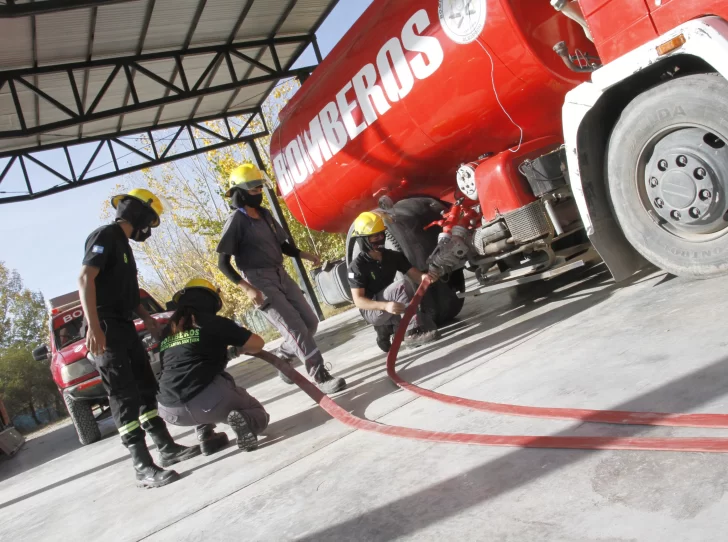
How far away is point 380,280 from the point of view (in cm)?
576

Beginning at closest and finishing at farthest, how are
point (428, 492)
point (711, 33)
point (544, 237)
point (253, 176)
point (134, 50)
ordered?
point (428, 492), point (711, 33), point (544, 237), point (253, 176), point (134, 50)

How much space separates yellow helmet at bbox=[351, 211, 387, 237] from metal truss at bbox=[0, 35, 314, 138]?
5.71 m

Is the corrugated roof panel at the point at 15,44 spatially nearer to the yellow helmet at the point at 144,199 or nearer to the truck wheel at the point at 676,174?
the yellow helmet at the point at 144,199

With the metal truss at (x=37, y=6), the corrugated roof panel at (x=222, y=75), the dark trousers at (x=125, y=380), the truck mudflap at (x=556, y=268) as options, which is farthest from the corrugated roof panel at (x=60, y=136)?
the truck mudflap at (x=556, y=268)

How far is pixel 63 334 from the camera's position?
8281mm

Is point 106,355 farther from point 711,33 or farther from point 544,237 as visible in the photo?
point 711,33

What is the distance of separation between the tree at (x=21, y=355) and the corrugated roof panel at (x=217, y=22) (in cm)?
1729

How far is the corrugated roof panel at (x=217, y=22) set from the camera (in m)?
8.81

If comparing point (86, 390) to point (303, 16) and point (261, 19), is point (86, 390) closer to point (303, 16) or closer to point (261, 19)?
point (261, 19)

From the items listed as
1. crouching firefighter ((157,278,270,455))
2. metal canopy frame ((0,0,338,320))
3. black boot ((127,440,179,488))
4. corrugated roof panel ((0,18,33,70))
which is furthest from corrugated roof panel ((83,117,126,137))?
black boot ((127,440,179,488))

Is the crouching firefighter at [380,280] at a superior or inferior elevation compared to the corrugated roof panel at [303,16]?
inferior

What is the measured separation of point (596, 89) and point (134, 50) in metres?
7.91

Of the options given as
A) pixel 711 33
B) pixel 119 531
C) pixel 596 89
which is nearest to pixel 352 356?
pixel 119 531

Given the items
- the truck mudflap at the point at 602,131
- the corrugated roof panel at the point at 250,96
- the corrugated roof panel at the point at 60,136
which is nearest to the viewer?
the truck mudflap at the point at 602,131
